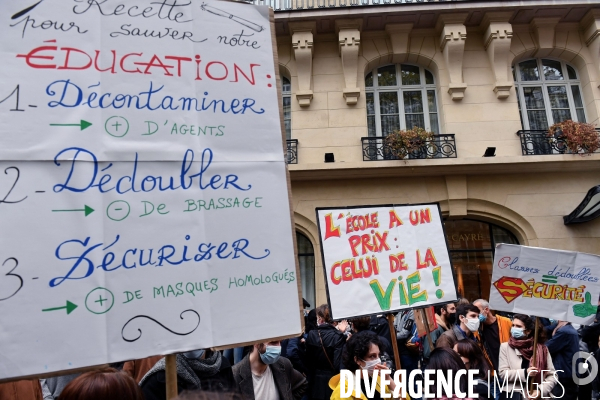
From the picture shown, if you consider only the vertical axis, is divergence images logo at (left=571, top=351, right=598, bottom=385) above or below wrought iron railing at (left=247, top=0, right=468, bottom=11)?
below

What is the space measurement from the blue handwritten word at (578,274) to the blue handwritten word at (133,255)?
12.6ft

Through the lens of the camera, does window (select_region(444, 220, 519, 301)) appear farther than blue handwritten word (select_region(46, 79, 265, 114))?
Yes

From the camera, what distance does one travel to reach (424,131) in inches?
404

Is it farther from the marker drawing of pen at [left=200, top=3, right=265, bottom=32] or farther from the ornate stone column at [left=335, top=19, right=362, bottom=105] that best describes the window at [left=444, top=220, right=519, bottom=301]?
the marker drawing of pen at [left=200, top=3, right=265, bottom=32]

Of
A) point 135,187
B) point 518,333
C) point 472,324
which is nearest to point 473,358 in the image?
point 518,333

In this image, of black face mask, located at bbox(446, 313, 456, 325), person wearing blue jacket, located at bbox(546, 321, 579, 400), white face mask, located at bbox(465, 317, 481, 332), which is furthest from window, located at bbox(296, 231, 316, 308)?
person wearing blue jacket, located at bbox(546, 321, 579, 400)

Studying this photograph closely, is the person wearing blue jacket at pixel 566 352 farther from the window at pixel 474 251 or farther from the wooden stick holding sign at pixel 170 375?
the window at pixel 474 251

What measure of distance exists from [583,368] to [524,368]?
832 mm

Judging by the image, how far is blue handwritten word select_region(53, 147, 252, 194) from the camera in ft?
6.48

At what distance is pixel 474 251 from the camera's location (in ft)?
34.4

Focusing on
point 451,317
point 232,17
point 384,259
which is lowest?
point 451,317

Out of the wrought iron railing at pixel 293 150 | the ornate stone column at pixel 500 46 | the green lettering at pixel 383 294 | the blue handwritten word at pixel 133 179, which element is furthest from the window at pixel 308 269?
the blue handwritten word at pixel 133 179

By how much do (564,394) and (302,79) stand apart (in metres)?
8.56

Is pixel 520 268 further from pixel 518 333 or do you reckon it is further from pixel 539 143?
pixel 539 143
